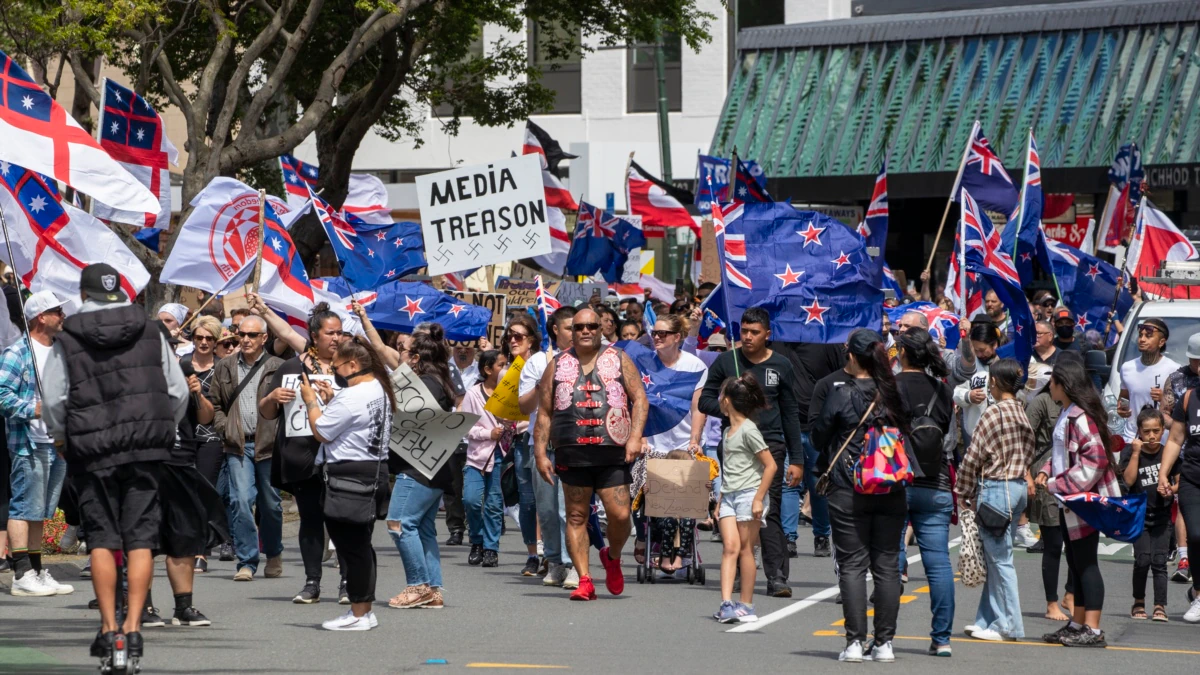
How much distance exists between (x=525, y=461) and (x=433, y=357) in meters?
1.68

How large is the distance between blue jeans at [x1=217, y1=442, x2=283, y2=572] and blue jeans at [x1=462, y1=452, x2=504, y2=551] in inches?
59.9

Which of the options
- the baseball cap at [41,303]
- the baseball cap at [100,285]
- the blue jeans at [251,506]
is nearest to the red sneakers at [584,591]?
the blue jeans at [251,506]

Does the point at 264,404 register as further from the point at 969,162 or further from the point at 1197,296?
the point at 1197,296

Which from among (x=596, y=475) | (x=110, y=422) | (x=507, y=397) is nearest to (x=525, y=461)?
(x=507, y=397)

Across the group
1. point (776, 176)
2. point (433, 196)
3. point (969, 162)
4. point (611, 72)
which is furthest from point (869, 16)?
point (433, 196)

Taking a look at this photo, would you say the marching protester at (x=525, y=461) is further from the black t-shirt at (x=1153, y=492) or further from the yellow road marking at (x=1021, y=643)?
Answer: the black t-shirt at (x=1153, y=492)

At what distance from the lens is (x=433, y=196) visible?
16391 mm

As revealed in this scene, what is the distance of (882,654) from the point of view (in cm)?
877

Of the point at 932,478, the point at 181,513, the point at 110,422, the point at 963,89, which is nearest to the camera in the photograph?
the point at 110,422

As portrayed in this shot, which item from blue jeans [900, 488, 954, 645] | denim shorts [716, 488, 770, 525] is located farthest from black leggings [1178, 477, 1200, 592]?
denim shorts [716, 488, 770, 525]

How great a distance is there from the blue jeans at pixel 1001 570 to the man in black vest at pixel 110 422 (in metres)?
4.17

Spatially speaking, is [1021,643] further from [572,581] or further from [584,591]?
[572,581]

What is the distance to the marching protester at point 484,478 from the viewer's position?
12.8 m

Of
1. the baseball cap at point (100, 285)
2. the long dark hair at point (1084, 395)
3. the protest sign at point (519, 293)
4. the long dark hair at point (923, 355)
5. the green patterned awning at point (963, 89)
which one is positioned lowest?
the long dark hair at point (1084, 395)
